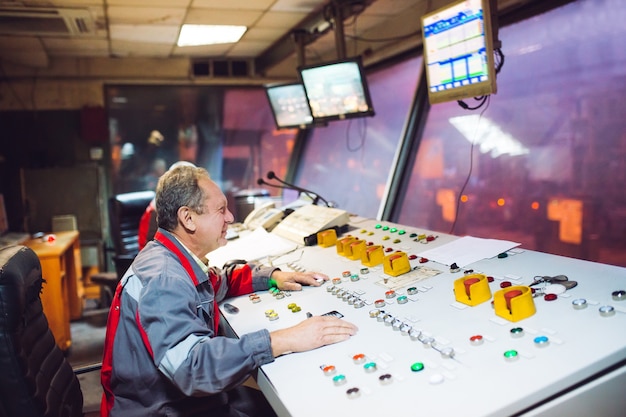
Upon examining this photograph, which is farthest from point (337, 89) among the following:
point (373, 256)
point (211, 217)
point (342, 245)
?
point (211, 217)

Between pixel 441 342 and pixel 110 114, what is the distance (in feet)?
17.0

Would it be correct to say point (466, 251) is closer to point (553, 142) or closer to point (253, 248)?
point (253, 248)

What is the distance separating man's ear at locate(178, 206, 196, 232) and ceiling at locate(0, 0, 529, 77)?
7.56 feet

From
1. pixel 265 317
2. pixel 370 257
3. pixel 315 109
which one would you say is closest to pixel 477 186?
pixel 315 109

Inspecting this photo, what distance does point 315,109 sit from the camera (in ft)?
12.5

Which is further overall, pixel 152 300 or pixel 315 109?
pixel 315 109

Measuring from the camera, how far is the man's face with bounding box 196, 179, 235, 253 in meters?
1.48

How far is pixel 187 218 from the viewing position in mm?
1463

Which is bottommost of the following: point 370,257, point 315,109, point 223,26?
point 370,257

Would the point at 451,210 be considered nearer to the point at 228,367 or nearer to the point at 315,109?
the point at 315,109

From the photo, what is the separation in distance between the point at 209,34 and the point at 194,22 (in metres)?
0.46

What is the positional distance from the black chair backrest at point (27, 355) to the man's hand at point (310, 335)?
1.89 feet

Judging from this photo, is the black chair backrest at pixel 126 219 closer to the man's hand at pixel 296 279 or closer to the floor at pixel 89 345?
the floor at pixel 89 345

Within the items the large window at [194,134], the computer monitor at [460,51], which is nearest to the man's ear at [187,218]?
the computer monitor at [460,51]
